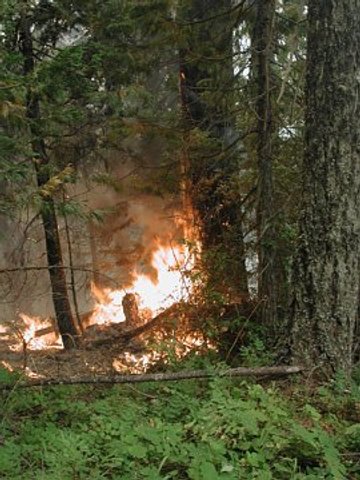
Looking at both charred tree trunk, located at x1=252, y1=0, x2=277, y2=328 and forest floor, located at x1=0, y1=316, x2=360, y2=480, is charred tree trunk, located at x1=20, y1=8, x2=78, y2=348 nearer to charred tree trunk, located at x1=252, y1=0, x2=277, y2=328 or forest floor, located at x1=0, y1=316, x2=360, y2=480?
charred tree trunk, located at x1=252, y1=0, x2=277, y2=328

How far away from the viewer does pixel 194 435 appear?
150 inches

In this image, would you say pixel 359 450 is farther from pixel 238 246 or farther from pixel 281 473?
pixel 238 246

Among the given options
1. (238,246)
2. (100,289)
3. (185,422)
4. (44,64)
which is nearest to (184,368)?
(185,422)

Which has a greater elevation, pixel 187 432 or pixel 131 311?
pixel 131 311

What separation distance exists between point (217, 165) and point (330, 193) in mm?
3989

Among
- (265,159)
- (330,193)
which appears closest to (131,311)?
(265,159)

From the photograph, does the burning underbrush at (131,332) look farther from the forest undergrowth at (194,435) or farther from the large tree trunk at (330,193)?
the large tree trunk at (330,193)

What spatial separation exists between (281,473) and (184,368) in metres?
2.41

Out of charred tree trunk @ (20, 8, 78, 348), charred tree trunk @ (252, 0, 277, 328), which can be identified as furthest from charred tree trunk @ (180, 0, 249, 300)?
charred tree trunk @ (20, 8, 78, 348)

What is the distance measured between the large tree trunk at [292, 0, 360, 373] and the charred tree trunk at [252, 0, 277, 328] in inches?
74.8

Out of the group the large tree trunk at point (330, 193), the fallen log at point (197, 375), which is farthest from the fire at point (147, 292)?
the large tree trunk at point (330, 193)

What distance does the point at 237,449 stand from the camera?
3.66m

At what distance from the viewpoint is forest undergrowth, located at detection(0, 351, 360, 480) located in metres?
3.37

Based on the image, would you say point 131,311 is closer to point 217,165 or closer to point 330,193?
point 217,165
